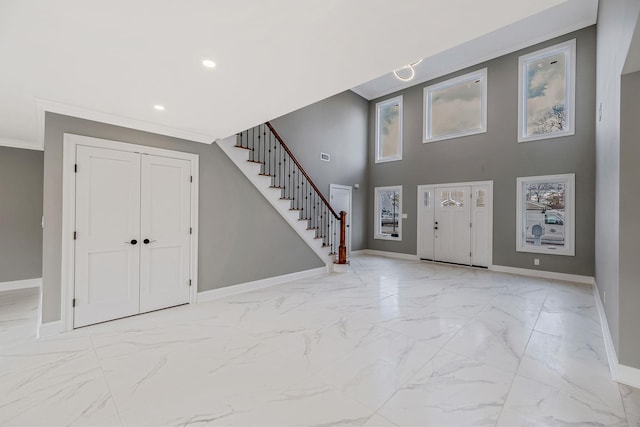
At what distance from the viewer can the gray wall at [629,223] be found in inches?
82.8

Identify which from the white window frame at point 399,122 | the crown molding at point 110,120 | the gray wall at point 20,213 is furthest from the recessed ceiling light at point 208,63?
the white window frame at point 399,122

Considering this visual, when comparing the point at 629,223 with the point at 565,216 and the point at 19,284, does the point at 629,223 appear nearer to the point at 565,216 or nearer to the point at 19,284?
the point at 565,216

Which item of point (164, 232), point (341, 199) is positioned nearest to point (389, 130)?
point (341, 199)

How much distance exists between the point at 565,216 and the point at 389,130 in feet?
16.3

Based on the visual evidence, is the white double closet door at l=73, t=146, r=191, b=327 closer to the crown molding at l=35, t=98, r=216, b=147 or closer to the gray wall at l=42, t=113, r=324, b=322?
the gray wall at l=42, t=113, r=324, b=322

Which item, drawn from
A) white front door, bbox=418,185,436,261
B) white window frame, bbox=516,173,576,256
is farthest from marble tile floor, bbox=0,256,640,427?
white front door, bbox=418,185,436,261

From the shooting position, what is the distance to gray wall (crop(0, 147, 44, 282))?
4688mm

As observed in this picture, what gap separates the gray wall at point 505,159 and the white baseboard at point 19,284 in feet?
25.9

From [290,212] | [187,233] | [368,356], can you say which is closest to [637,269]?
[368,356]

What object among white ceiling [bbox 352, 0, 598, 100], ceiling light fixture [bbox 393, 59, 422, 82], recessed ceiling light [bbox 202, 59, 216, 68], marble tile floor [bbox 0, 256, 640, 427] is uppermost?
white ceiling [bbox 352, 0, 598, 100]

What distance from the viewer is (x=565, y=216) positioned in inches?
215

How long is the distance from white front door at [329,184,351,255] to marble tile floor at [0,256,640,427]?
4.00m

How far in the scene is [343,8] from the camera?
1590 millimetres

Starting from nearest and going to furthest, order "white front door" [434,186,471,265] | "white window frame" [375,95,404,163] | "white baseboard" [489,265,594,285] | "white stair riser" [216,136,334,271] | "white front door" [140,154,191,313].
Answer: "white front door" [140,154,191,313], "white stair riser" [216,136,334,271], "white baseboard" [489,265,594,285], "white front door" [434,186,471,265], "white window frame" [375,95,404,163]
